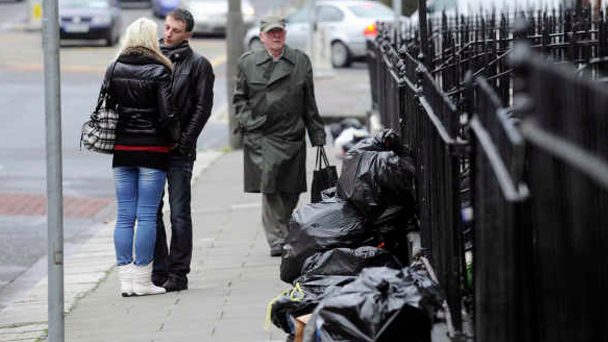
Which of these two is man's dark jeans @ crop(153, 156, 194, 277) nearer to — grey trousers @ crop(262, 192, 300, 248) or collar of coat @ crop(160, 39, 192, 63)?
collar of coat @ crop(160, 39, 192, 63)

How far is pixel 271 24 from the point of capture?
10305 mm

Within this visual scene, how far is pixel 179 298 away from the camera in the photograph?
9023 millimetres

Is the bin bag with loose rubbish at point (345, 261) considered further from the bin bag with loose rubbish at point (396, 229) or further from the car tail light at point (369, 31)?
the car tail light at point (369, 31)

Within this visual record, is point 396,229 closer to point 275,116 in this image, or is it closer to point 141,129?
point 141,129

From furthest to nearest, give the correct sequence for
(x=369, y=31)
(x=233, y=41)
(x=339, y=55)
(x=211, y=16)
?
(x=211, y=16)
(x=339, y=55)
(x=369, y=31)
(x=233, y=41)

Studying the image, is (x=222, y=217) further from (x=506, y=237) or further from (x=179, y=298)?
(x=506, y=237)

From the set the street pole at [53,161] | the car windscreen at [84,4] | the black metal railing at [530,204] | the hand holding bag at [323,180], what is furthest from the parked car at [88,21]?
the black metal railing at [530,204]

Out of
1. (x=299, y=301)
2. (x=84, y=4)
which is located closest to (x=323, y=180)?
(x=299, y=301)

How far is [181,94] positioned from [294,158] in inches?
62.7

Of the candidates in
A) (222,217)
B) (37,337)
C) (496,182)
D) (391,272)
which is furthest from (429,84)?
(222,217)

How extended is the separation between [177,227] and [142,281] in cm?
42

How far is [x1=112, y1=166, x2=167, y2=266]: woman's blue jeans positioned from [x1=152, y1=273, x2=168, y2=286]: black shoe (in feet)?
0.94

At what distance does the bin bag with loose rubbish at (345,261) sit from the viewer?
7117 mm

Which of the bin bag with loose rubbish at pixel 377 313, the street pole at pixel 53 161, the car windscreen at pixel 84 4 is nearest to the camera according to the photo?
the bin bag with loose rubbish at pixel 377 313
